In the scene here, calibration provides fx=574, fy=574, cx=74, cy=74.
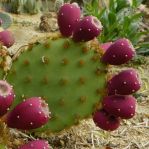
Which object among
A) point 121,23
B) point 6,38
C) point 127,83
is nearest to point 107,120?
point 127,83

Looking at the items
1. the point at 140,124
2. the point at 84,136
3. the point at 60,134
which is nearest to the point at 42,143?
the point at 60,134

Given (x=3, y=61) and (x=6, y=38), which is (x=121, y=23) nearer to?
(x=6, y=38)

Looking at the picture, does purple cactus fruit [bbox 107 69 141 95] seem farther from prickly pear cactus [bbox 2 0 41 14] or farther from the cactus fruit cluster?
prickly pear cactus [bbox 2 0 41 14]

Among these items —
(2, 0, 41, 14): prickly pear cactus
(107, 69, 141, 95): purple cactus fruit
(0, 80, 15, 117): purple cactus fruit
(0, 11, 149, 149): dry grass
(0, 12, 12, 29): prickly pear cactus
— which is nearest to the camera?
(0, 80, 15, 117): purple cactus fruit

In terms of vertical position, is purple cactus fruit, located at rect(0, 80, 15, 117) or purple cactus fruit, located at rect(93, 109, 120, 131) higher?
purple cactus fruit, located at rect(0, 80, 15, 117)

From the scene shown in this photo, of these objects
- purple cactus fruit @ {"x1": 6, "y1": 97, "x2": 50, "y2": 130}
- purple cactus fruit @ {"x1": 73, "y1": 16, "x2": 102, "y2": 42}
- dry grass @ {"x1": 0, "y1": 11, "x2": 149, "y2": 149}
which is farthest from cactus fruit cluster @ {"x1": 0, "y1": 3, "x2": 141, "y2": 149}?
purple cactus fruit @ {"x1": 6, "y1": 97, "x2": 50, "y2": 130}
